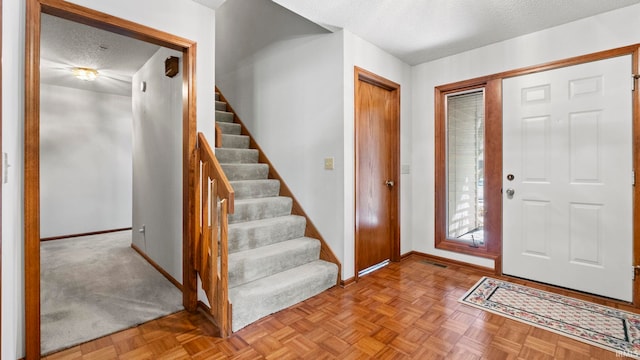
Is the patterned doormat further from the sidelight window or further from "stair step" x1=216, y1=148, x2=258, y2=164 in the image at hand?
"stair step" x1=216, y1=148, x2=258, y2=164

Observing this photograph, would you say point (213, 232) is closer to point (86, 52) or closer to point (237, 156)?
point (237, 156)

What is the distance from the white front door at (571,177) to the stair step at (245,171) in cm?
256

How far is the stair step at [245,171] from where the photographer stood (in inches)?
127

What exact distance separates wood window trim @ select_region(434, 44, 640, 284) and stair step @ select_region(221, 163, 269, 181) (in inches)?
79.8

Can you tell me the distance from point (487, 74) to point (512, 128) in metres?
0.63

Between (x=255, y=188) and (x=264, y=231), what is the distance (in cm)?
61

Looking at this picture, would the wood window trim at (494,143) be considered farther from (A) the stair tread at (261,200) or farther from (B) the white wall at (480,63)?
(A) the stair tread at (261,200)

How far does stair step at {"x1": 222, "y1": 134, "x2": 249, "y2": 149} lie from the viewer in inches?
143

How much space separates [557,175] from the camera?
8.87 ft

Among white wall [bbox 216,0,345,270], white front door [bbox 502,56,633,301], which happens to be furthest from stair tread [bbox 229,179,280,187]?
white front door [bbox 502,56,633,301]

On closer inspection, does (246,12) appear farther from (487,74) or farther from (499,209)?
(499,209)

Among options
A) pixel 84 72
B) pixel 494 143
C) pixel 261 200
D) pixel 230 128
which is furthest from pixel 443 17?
pixel 84 72

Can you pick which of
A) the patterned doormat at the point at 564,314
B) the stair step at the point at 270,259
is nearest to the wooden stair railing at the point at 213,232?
the stair step at the point at 270,259

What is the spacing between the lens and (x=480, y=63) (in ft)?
10.3
